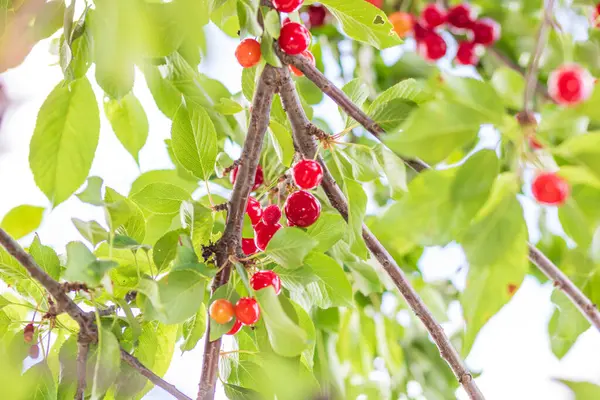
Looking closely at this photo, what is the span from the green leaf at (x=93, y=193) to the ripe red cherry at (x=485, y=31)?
157cm

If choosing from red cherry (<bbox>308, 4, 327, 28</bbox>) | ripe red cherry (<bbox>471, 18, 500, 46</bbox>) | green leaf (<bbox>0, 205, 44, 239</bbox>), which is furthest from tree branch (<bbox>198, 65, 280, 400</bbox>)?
ripe red cherry (<bbox>471, 18, 500, 46</bbox>)

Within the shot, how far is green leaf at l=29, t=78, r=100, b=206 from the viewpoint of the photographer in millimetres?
654

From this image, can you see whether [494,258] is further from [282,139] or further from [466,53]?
[466,53]

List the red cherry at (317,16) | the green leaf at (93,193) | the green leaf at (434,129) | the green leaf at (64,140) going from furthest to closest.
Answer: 1. the red cherry at (317,16)
2. the green leaf at (64,140)
3. the green leaf at (93,193)
4. the green leaf at (434,129)

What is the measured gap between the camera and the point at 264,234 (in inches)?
30.3

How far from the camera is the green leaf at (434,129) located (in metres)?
0.43

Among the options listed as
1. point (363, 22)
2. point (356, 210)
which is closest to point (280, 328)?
point (356, 210)

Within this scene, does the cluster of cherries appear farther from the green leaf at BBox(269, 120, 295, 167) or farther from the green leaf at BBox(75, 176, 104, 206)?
the green leaf at BBox(75, 176, 104, 206)

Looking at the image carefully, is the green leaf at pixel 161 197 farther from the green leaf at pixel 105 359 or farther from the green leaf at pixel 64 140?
the green leaf at pixel 105 359

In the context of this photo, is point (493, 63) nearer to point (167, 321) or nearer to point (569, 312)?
point (569, 312)

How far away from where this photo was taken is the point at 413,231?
46cm

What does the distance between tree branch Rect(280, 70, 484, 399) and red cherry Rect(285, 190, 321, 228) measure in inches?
1.7

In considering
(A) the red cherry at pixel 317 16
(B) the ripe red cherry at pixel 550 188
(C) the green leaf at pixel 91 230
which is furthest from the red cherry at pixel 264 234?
(A) the red cherry at pixel 317 16

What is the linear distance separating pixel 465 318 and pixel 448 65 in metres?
1.77
